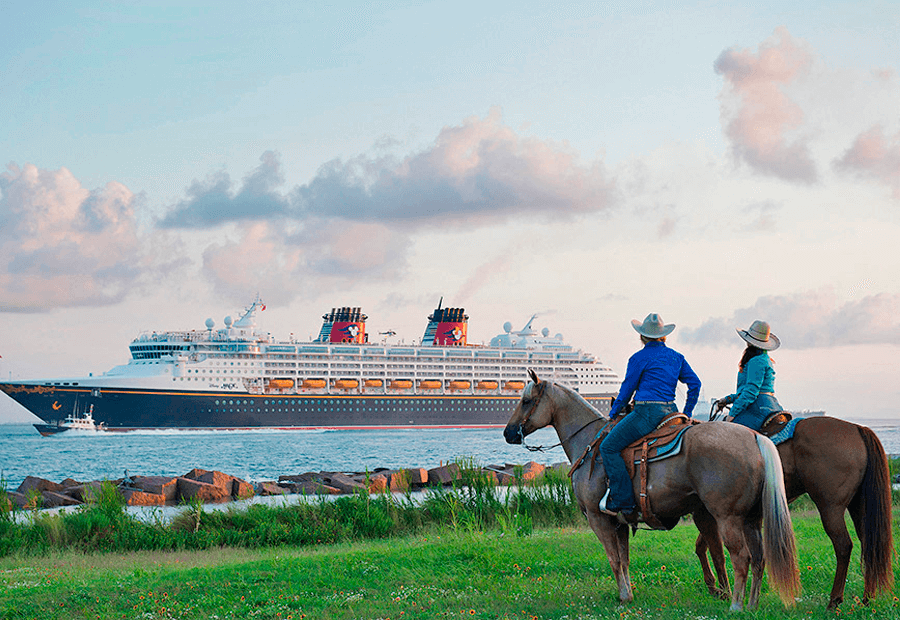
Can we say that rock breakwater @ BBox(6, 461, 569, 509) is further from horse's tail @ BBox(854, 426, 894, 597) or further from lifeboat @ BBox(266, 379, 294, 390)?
lifeboat @ BBox(266, 379, 294, 390)

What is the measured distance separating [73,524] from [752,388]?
29.3 ft

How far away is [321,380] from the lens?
64562mm

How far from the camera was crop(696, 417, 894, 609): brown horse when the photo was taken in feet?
18.8

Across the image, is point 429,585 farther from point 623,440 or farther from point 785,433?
point 785,433

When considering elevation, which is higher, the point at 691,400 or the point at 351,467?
the point at 691,400

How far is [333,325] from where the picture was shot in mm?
71500

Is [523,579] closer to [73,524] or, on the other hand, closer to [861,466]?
[861,466]

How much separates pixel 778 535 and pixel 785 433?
1170 millimetres

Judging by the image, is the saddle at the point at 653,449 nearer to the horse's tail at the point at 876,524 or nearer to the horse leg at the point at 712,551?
the horse leg at the point at 712,551

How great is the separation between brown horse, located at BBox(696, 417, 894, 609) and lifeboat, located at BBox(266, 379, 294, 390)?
5880cm

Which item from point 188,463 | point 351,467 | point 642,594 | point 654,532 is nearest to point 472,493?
point 654,532

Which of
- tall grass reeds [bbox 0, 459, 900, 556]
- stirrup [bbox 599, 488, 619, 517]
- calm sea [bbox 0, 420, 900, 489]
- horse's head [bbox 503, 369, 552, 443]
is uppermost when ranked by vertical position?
horse's head [bbox 503, 369, 552, 443]

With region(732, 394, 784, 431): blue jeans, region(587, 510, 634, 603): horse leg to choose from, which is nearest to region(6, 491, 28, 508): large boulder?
region(587, 510, 634, 603): horse leg

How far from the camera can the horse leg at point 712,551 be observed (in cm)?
616
